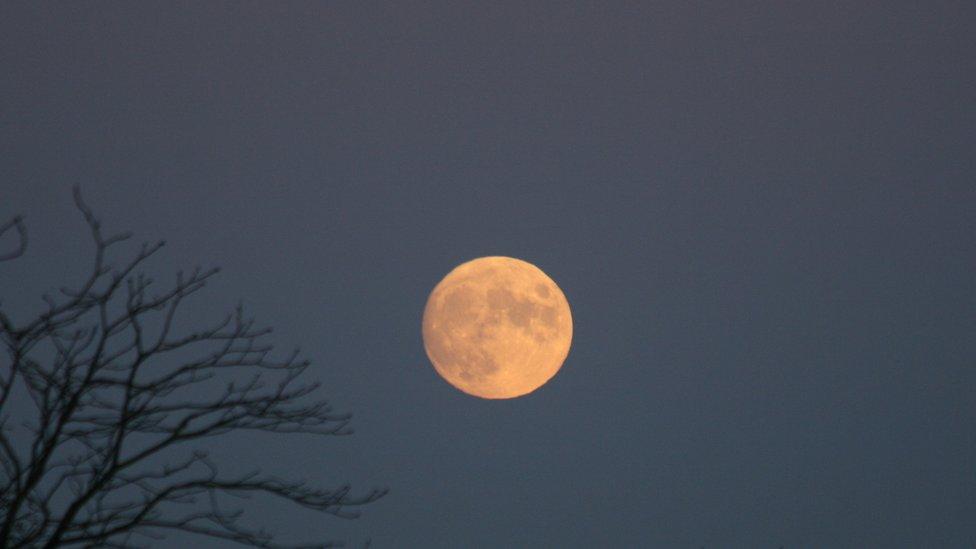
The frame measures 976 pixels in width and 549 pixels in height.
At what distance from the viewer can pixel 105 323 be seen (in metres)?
4.80

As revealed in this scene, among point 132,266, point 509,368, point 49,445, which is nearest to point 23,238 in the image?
point 132,266

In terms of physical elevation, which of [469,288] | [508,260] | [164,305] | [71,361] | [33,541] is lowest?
[33,541]

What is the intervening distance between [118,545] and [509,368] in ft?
71.7

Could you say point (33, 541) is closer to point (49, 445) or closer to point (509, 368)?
point (49, 445)

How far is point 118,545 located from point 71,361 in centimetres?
98

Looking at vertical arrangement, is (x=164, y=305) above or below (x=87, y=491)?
above

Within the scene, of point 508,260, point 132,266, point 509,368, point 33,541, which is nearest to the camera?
point 33,541

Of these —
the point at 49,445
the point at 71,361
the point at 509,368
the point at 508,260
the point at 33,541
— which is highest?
the point at 508,260

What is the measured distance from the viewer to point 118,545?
16.4 ft

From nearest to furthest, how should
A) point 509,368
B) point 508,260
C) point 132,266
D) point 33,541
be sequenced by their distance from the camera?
1. point 33,541
2. point 132,266
3. point 509,368
4. point 508,260

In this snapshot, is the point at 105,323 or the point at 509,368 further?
the point at 509,368

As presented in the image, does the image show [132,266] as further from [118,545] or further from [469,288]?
[469,288]

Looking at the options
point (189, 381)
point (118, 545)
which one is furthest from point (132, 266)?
point (118, 545)

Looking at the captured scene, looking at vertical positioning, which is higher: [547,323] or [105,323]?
[547,323]
